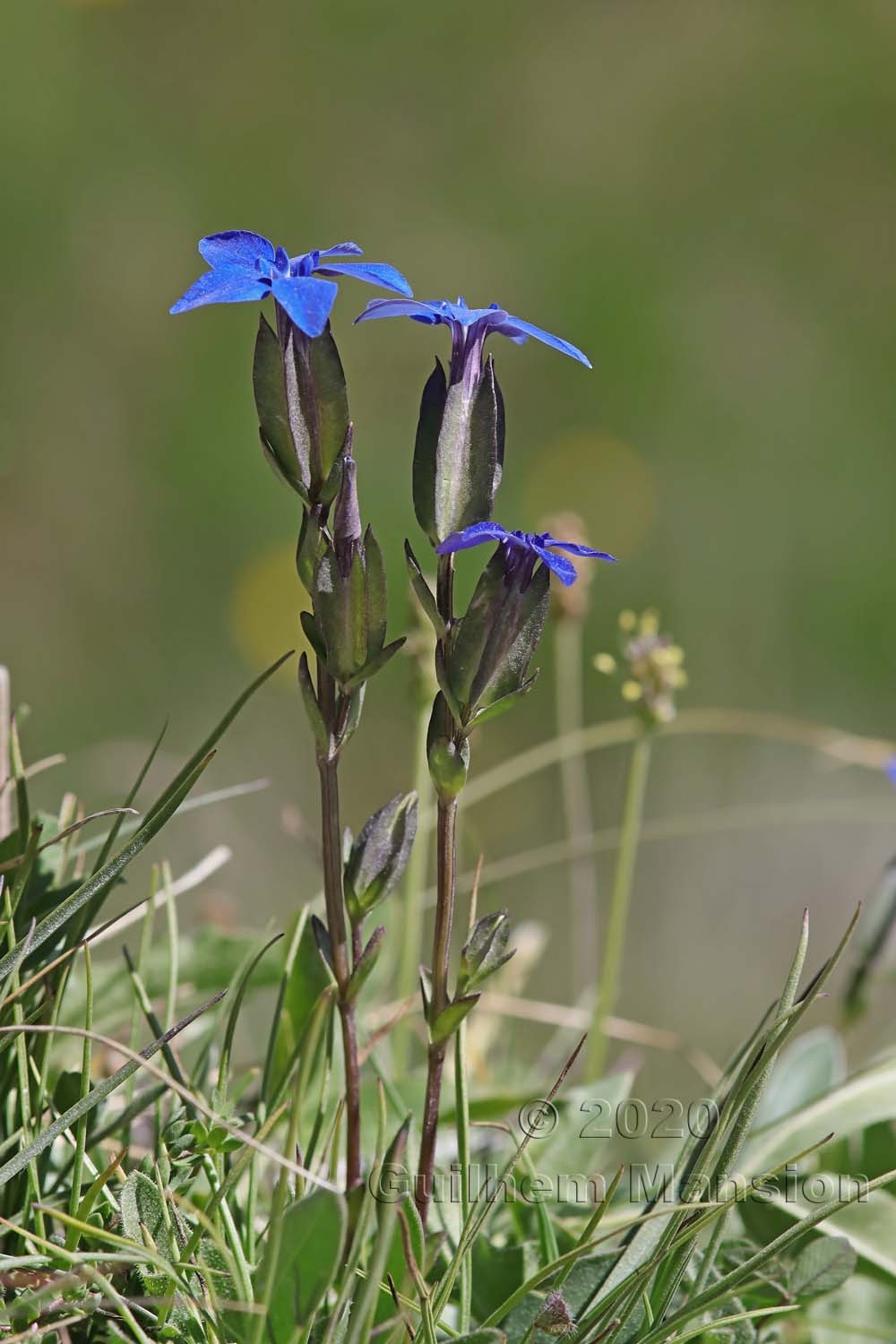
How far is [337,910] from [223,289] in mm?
310

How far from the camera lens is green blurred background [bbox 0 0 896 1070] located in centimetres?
275

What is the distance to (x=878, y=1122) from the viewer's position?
102 cm

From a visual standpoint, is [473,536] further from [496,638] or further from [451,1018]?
[451,1018]

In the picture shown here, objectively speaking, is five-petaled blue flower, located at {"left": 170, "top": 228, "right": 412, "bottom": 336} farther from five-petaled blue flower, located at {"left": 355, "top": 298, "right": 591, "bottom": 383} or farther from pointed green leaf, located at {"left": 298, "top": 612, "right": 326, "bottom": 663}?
pointed green leaf, located at {"left": 298, "top": 612, "right": 326, "bottom": 663}

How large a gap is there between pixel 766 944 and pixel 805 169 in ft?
6.59

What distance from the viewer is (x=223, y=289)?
0.66 metres

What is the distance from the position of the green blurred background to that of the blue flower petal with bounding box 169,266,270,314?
171 cm

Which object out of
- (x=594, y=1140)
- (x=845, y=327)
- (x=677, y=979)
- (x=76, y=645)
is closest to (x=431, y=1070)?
(x=594, y=1140)

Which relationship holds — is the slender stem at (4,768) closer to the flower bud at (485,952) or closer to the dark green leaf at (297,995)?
the dark green leaf at (297,995)

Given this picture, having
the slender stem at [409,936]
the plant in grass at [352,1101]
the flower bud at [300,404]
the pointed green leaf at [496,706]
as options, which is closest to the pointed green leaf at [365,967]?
the plant in grass at [352,1101]

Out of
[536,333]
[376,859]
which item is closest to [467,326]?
[536,333]

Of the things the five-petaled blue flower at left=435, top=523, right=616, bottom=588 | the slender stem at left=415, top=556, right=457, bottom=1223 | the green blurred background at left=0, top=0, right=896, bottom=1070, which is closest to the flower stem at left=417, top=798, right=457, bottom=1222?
the slender stem at left=415, top=556, right=457, bottom=1223

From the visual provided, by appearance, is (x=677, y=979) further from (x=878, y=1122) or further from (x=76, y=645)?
(x=878, y=1122)

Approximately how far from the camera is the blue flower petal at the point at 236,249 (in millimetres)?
704
